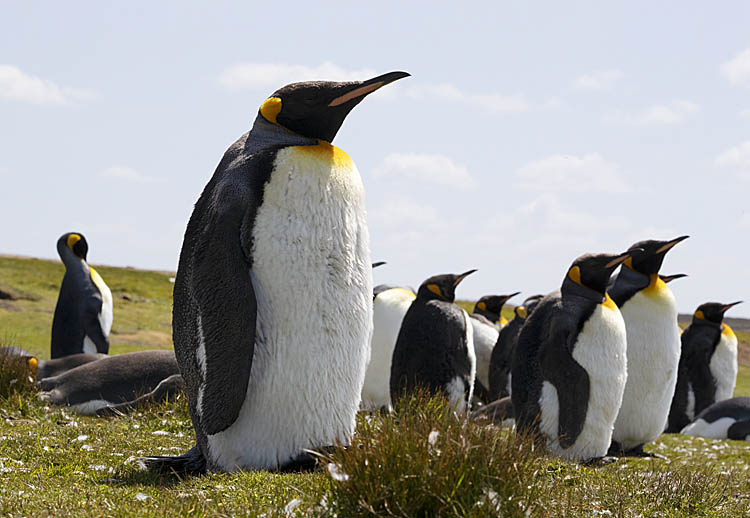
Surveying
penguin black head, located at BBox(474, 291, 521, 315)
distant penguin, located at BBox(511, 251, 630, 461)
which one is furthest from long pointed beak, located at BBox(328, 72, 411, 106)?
penguin black head, located at BBox(474, 291, 521, 315)

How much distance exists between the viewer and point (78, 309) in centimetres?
1320

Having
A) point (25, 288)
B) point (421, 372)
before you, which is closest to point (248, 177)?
point (421, 372)

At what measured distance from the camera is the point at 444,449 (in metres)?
3.34

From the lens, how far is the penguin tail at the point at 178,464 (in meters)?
4.82

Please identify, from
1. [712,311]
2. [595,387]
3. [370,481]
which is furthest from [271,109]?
[712,311]

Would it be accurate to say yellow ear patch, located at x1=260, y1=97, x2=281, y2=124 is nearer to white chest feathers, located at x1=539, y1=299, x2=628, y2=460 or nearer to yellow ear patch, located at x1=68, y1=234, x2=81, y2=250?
white chest feathers, located at x1=539, y1=299, x2=628, y2=460

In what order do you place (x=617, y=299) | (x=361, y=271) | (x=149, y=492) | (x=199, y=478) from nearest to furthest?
1. (x=149, y=492)
2. (x=199, y=478)
3. (x=361, y=271)
4. (x=617, y=299)

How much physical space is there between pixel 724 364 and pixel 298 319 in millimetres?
11694

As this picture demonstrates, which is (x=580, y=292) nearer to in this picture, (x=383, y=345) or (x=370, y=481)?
(x=370, y=481)

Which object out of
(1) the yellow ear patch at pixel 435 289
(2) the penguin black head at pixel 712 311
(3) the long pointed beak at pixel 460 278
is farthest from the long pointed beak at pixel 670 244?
(2) the penguin black head at pixel 712 311

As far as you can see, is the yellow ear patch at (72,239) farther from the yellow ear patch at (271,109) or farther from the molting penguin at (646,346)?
the yellow ear patch at (271,109)

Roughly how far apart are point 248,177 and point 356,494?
6.64 feet

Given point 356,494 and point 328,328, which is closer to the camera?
point 356,494

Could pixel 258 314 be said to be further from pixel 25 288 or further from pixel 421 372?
pixel 25 288
